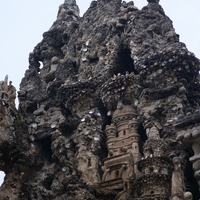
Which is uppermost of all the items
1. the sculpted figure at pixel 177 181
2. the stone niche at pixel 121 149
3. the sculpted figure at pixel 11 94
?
the sculpted figure at pixel 11 94

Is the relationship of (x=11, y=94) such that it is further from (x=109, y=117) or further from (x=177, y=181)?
(x=177, y=181)

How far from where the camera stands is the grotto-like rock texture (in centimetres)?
1616

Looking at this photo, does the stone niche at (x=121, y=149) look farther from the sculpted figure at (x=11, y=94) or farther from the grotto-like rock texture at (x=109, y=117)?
the sculpted figure at (x=11, y=94)

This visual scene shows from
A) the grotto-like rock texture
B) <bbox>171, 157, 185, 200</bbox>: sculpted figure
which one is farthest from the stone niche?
<bbox>171, 157, 185, 200</bbox>: sculpted figure

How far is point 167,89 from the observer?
1881 cm

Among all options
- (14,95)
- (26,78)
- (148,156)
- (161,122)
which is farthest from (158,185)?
(26,78)

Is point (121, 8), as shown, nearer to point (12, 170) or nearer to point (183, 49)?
point (183, 49)

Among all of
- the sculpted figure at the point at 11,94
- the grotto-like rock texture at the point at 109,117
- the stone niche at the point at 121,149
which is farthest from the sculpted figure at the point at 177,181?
the sculpted figure at the point at 11,94

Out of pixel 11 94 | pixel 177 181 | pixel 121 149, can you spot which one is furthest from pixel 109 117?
pixel 177 181

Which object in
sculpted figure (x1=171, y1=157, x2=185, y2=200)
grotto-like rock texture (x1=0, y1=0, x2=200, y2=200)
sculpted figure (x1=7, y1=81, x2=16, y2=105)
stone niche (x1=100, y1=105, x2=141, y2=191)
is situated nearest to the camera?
sculpted figure (x1=171, y1=157, x2=185, y2=200)

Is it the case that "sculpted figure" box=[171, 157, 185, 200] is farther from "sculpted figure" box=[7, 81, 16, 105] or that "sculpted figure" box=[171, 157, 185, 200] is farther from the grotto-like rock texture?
"sculpted figure" box=[7, 81, 16, 105]

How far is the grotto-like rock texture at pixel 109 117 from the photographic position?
53.0ft

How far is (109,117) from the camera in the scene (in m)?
21.0

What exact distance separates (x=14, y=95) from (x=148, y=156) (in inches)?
283
